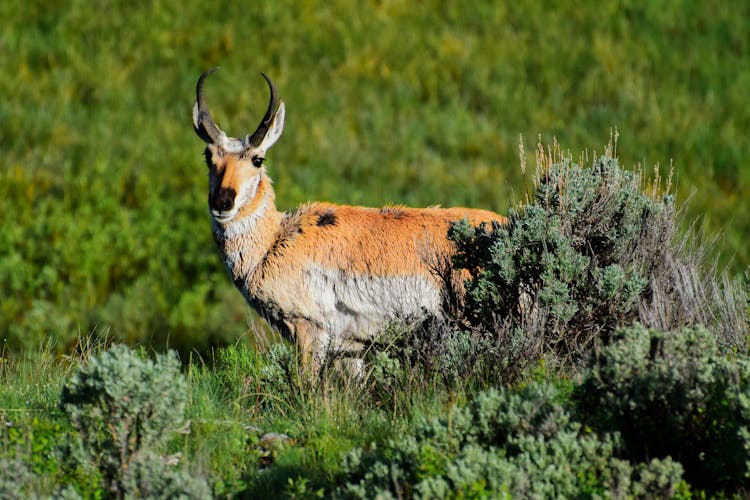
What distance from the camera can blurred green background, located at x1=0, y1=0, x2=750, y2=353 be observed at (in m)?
17.1

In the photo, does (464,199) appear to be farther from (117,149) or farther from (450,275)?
(450,275)

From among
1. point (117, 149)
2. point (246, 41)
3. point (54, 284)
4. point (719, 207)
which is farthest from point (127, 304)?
point (719, 207)

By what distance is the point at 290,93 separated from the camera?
2123 centimetres

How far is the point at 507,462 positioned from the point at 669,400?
3.21 ft

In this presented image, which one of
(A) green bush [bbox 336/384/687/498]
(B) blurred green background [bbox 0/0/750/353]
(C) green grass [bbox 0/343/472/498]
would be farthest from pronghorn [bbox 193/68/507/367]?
(B) blurred green background [bbox 0/0/750/353]

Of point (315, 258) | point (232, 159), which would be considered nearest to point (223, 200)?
point (232, 159)

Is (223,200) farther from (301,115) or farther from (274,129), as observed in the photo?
(301,115)

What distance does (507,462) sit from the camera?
4.98 meters

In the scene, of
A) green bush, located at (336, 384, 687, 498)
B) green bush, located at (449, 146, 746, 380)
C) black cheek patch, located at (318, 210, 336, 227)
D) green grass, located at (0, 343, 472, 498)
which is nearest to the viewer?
green bush, located at (336, 384, 687, 498)

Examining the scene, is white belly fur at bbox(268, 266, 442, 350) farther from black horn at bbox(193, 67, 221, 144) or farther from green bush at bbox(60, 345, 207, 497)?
green bush at bbox(60, 345, 207, 497)

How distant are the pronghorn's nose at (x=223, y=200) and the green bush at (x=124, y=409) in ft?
8.84

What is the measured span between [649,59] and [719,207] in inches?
223

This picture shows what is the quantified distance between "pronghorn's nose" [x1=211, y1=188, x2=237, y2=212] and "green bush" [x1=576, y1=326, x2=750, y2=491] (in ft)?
11.2

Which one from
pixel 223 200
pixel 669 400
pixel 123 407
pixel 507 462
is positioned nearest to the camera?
pixel 507 462
